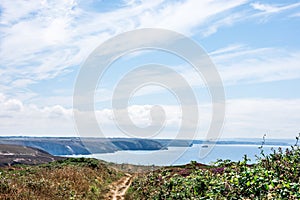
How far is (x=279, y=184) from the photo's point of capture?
26.2ft

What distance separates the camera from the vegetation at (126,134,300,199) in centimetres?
786

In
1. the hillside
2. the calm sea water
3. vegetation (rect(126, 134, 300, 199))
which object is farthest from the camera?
the hillside

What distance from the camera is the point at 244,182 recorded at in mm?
8398

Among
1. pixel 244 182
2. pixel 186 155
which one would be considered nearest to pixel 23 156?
pixel 186 155

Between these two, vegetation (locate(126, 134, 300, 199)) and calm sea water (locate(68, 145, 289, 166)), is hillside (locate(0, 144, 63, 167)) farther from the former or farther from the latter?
vegetation (locate(126, 134, 300, 199))

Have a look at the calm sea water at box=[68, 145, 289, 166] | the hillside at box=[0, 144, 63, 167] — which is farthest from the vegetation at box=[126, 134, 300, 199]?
the hillside at box=[0, 144, 63, 167]

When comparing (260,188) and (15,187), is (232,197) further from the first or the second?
(15,187)

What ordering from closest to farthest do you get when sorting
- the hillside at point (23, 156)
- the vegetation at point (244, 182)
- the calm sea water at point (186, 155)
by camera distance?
the vegetation at point (244, 182) < the calm sea water at point (186, 155) < the hillside at point (23, 156)

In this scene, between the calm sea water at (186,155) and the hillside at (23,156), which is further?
the hillside at (23,156)

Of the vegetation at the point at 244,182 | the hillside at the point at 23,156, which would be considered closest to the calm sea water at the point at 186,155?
the vegetation at the point at 244,182

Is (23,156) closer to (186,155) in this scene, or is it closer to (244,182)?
(186,155)

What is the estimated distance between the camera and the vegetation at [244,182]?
25.8 feet

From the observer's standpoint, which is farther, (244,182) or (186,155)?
(186,155)

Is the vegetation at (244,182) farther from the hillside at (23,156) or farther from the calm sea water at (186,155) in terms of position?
the hillside at (23,156)
